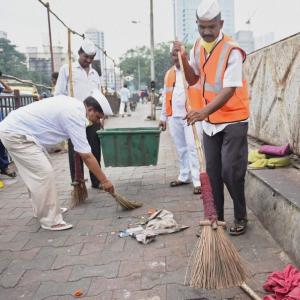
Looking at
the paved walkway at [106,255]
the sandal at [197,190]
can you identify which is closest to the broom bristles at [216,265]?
the paved walkway at [106,255]

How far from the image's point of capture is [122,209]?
4551 millimetres

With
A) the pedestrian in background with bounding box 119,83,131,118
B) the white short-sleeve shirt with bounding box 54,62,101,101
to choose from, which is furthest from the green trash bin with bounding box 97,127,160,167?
the pedestrian in background with bounding box 119,83,131,118

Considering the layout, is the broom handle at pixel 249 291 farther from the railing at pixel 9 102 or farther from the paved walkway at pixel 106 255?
the railing at pixel 9 102

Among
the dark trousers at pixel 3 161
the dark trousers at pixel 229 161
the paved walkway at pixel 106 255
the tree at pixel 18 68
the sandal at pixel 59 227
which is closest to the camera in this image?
the paved walkway at pixel 106 255

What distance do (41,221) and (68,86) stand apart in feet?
6.42

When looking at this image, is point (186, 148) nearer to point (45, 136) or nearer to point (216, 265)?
point (45, 136)

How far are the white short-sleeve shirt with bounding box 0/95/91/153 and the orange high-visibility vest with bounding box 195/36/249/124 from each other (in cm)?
124

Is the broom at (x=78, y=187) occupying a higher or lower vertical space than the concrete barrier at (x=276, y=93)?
lower

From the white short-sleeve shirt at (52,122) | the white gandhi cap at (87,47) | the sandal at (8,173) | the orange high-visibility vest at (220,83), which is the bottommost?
the sandal at (8,173)

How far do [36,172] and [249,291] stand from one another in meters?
2.34

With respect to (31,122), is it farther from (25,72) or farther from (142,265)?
(25,72)

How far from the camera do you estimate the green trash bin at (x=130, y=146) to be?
536 centimetres

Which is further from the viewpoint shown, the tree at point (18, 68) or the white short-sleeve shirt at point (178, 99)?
the tree at point (18, 68)

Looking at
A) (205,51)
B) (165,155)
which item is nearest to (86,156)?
(205,51)
